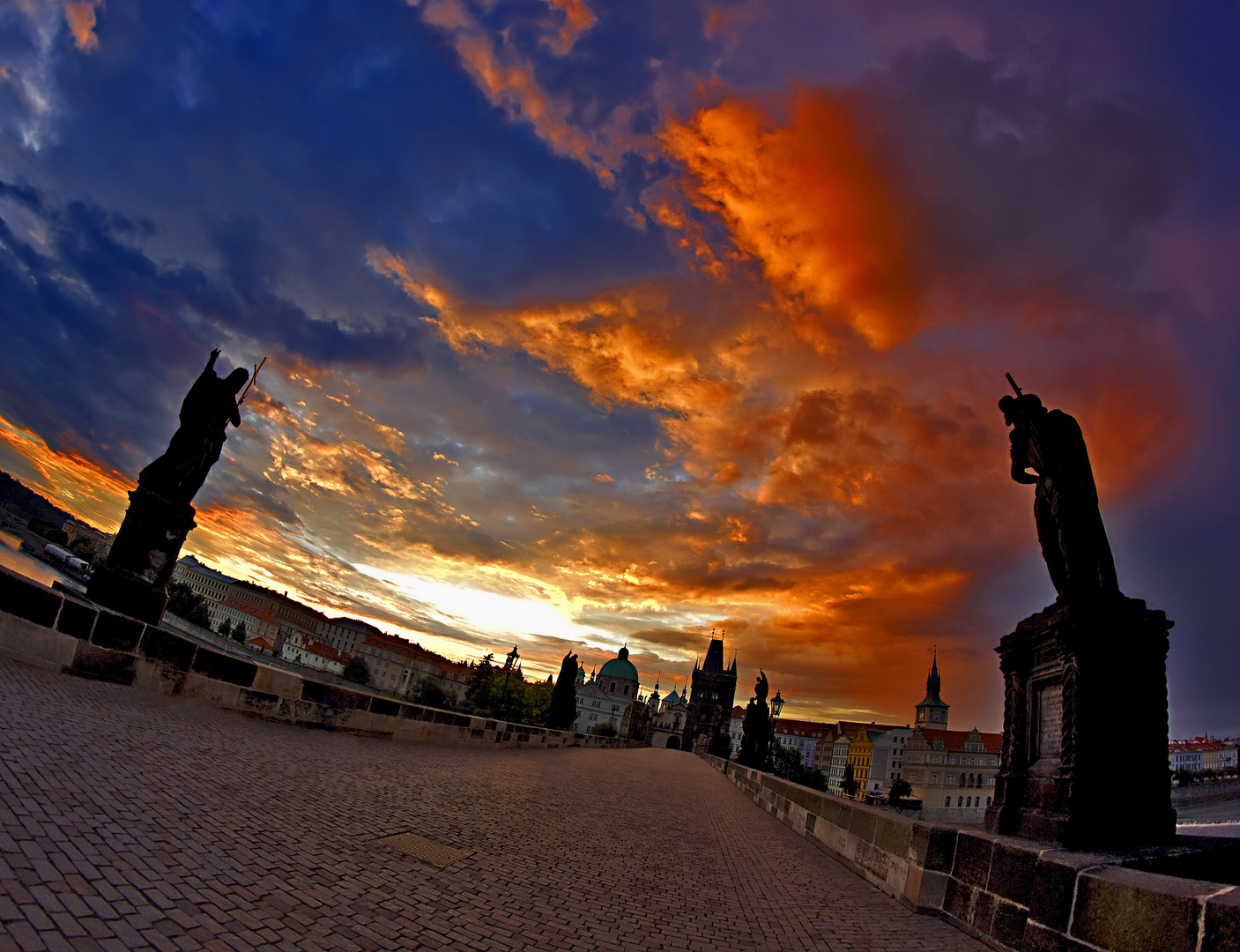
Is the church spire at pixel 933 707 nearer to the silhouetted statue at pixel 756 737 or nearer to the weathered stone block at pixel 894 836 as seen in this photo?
the silhouetted statue at pixel 756 737

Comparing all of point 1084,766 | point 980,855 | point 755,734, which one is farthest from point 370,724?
point 755,734

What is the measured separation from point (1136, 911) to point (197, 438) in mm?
11656

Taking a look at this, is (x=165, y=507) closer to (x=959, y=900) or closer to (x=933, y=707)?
(x=959, y=900)

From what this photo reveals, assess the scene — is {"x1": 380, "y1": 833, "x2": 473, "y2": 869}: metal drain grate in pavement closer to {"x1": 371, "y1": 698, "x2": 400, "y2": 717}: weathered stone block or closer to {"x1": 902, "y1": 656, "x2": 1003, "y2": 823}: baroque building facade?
{"x1": 371, "y1": 698, "x2": 400, "y2": 717}: weathered stone block

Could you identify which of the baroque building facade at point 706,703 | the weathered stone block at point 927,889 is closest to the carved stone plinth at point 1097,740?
the weathered stone block at point 927,889

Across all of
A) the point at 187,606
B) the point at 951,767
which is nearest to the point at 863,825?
the point at 187,606

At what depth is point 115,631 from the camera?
6.97 metres

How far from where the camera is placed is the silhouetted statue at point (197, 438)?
874 centimetres

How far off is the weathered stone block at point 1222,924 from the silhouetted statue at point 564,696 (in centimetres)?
2945

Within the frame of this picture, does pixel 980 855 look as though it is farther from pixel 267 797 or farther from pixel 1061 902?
pixel 267 797

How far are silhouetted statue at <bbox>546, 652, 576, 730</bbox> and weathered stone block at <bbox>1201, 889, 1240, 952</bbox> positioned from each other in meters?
29.4

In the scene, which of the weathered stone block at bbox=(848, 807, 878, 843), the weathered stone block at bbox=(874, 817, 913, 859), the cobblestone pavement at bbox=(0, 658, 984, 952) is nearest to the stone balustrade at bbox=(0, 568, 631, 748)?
the cobblestone pavement at bbox=(0, 658, 984, 952)

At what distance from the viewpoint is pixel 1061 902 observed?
3.52 metres

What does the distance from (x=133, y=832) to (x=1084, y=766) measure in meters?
6.95
